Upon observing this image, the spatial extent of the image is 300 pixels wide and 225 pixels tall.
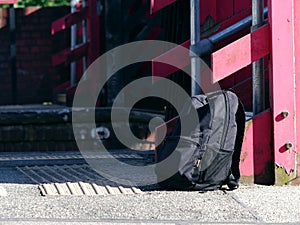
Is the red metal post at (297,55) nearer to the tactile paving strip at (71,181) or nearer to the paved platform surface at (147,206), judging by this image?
the paved platform surface at (147,206)

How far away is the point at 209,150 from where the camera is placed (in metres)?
5.20

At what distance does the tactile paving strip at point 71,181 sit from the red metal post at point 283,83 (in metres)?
0.92

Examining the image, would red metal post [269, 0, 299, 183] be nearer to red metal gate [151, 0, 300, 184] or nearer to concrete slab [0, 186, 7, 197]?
red metal gate [151, 0, 300, 184]

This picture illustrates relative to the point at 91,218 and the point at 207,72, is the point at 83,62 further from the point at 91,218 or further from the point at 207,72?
the point at 91,218

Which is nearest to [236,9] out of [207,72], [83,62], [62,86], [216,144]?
[207,72]

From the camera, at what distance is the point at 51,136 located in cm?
879

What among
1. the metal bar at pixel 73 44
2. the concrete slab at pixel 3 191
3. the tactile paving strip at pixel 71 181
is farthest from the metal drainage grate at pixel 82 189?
the metal bar at pixel 73 44

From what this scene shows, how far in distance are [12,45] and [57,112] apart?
4068 mm

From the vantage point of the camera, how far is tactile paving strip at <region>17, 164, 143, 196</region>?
5.33 m

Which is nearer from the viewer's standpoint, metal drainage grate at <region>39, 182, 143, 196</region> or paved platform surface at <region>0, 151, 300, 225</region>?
paved platform surface at <region>0, 151, 300, 225</region>

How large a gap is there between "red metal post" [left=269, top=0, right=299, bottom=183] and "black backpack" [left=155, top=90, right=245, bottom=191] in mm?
240

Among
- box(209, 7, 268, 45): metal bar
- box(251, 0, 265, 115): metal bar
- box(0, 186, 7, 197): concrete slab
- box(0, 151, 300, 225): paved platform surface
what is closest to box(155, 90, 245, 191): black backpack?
box(0, 151, 300, 225): paved platform surface

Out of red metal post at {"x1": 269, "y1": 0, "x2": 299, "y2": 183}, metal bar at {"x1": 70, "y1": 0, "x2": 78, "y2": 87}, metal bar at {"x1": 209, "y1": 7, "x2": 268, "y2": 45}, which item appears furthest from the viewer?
metal bar at {"x1": 70, "y1": 0, "x2": 78, "y2": 87}

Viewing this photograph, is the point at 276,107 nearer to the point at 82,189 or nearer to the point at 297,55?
the point at 297,55
